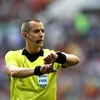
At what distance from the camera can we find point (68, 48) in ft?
44.9

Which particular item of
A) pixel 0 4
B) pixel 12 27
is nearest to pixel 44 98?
pixel 12 27

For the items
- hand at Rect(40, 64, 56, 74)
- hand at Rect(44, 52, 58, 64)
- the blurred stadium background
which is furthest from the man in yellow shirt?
the blurred stadium background

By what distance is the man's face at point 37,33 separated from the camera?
243 inches

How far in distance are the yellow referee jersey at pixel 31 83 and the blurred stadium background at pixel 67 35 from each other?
507 centimetres

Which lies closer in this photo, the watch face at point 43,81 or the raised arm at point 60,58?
the raised arm at point 60,58

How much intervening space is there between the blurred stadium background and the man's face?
5.26 metres

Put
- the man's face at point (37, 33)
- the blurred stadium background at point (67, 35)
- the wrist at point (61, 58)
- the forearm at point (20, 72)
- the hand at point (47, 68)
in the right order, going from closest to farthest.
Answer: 1. the hand at point (47, 68)
2. the forearm at point (20, 72)
3. the wrist at point (61, 58)
4. the man's face at point (37, 33)
5. the blurred stadium background at point (67, 35)

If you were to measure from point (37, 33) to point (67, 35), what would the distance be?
8.13 metres

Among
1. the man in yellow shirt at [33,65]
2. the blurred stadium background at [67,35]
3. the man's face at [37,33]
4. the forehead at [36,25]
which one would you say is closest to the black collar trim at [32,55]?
the man in yellow shirt at [33,65]

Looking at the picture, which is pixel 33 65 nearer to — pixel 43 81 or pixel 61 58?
pixel 43 81

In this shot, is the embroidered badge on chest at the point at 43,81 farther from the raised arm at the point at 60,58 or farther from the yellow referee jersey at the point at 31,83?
the raised arm at the point at 60,58

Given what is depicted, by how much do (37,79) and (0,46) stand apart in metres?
7.28

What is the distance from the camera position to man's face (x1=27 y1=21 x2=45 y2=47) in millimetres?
6184

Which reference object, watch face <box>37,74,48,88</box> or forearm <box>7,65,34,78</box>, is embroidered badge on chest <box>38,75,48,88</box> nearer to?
watch face <box>37,74,48,88</box>
